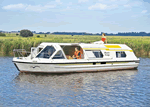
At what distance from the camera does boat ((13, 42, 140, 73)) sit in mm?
24031

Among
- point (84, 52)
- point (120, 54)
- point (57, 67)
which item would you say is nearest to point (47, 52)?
point (57, 67)

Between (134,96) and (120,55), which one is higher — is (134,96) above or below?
below

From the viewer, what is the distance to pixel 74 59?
25.2m

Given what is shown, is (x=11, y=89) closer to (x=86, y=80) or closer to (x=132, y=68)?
(x=86, y=80)

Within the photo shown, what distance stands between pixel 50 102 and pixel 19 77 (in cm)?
872

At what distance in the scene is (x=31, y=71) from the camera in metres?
24.2

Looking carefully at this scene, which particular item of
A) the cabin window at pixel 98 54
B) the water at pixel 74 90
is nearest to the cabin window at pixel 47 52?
the water at pixel 74 90

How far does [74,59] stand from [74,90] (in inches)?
284

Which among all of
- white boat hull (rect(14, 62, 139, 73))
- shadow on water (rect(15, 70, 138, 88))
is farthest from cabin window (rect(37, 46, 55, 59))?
shadow on water (rect(15, 70, 138, 88))

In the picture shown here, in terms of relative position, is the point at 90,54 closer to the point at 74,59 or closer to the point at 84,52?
the point at 84,52

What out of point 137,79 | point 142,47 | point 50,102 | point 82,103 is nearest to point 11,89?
point 50,102

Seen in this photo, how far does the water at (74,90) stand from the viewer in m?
15.2

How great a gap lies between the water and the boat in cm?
80

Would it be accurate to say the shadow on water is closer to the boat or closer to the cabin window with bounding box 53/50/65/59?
the boat
